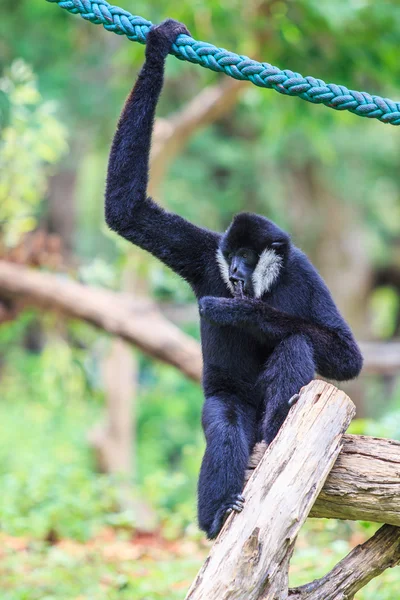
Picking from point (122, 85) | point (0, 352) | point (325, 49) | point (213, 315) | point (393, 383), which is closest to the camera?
point (213, 315)


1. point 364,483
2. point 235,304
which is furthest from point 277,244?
point 364,483

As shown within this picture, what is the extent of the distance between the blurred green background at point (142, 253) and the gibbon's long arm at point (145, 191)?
2166mm

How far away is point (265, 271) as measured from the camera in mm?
4246

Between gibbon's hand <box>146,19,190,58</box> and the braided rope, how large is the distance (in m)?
0.09

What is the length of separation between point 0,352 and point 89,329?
10.3m

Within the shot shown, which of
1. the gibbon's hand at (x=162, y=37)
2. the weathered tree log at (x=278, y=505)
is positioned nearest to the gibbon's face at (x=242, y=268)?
the weathered tree log at (x=278, y=505)

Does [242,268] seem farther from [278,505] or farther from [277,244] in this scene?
[278,505]

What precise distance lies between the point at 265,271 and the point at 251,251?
149 mm

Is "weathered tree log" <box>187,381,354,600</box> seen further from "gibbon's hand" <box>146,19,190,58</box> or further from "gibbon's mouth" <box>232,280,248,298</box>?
"gibbon's hand" <box>146,19,190,58</box>

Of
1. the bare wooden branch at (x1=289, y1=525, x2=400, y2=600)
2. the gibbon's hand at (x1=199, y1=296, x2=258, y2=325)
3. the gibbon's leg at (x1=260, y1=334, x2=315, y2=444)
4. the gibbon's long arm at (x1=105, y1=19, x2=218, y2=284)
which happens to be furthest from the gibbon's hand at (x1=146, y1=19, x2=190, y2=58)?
the bare wooden branch at (x1=289, y1=525, x2=400, y2=600)

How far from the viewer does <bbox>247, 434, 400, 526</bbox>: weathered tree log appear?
137 inches

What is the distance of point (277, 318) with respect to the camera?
402 cm

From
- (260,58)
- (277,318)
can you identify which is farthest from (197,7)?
(277,318)

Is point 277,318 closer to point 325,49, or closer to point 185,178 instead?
point 325,49
